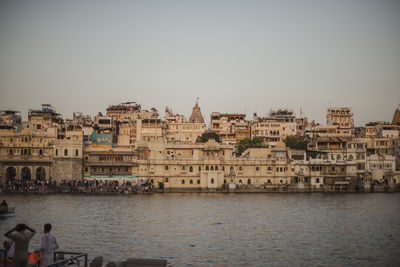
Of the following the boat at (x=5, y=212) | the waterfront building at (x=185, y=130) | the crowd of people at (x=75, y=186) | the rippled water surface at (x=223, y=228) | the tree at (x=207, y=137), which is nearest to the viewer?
the rippled water surface at (x=223, y=228)

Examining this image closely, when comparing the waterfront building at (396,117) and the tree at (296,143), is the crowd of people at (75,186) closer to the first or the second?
the tree at (296,143)

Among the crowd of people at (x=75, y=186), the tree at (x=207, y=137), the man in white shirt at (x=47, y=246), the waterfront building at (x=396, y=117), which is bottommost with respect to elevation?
the man in white shirt at (x=47, y=246)

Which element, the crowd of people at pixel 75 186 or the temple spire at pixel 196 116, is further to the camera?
the temple spire at pixel 196 116

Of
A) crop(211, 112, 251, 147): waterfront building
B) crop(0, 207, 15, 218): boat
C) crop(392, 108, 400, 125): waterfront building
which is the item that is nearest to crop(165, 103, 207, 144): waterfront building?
crop(211, 112, 251, 147): waterfront building

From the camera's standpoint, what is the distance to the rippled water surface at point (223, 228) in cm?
3022

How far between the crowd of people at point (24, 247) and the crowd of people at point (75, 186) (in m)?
52.6

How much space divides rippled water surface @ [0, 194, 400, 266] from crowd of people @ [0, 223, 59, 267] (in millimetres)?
11703

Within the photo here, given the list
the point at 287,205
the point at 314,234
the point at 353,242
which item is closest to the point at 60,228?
the point at 314,234

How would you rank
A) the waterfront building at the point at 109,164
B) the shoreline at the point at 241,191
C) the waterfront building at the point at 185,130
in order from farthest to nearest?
the waterfront building at the point at 185,130, the waterfront building at the point at 109,164, the shoreline at the point at 241,191

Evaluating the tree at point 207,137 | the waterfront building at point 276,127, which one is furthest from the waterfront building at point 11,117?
the waterfront building at point 276,127

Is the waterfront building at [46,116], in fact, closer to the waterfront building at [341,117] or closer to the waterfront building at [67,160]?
the waterfront building at [67,160]

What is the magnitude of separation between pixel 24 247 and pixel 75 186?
5630 cm

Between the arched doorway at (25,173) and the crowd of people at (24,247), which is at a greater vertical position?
the arched doorway at (25,173)

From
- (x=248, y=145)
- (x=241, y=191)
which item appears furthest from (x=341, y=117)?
(x=241, y=191)
